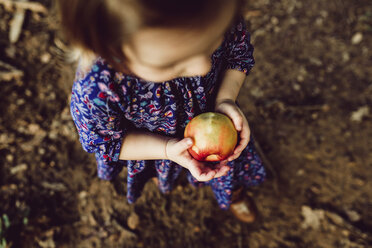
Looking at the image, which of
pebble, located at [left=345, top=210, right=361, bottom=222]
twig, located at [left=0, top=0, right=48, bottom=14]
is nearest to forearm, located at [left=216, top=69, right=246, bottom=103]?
pebble, located at [left=345, top=210, right=361, bottom=222]

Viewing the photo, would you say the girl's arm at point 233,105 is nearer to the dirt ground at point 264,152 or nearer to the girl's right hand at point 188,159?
the girl's right hand at point 188,159

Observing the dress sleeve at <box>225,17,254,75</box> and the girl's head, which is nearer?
the girl's head

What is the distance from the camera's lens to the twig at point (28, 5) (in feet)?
10.2

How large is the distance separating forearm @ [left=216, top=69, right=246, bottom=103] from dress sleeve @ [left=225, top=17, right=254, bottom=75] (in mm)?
28

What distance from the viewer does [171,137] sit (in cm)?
127

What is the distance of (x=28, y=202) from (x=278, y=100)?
2.51m

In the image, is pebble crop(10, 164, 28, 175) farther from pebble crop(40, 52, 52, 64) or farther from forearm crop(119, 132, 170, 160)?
forearm crop(119, 132, 170, 160)

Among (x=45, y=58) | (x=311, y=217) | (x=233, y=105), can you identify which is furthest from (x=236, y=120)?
(x=45, y=58)

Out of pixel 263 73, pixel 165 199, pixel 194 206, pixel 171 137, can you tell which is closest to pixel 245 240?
pixel 194 206

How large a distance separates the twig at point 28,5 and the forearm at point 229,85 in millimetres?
2935

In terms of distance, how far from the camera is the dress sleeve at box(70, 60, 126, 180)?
927 mm

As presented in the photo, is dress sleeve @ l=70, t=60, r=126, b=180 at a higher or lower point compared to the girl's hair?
lower

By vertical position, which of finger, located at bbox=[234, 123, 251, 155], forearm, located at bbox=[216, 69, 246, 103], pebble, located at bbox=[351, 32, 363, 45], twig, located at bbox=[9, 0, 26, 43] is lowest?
finger, located at bbox=[234, 123, 251, 155]

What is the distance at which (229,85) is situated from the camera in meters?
1.32
